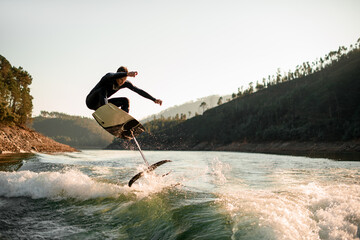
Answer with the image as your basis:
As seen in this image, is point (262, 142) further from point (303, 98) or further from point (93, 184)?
point (93, 184)

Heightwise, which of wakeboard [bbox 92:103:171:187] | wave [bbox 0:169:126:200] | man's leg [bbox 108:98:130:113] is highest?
man's leg [bbox 108:98:130:113]

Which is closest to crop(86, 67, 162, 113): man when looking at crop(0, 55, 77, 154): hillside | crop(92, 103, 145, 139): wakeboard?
crop(92, 103, 145, 139): wakeboard

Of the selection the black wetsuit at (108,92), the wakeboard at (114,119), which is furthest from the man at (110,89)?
the wakeboard at (114,119)

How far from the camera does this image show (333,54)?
472ft

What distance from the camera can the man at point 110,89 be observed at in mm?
7516

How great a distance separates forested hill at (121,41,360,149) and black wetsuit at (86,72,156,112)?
7384 cm

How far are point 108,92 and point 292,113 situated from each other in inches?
4447

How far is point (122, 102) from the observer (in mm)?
8289

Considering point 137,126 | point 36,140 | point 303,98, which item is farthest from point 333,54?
point 137,126

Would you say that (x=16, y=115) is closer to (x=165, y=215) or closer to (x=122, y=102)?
(x=122, y=102)

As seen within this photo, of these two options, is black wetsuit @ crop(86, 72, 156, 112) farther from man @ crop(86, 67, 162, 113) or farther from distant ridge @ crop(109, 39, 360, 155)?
distant ridge @ crop(109, 39, 360, 155)

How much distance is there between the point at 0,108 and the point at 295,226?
166ft

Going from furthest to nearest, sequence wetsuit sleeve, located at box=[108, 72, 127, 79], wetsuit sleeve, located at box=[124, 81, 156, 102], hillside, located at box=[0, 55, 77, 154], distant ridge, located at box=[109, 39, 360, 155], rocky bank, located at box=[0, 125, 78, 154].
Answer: distant ridge, located at box=[109, 39, 360, 155] → hillside, located at box=[0, 55, 77, 154] → rocky bank, located at box=[0, 125, 78, 154] → wetsuit sleeve, located at box=[124, 81, 156, 102] → wetsuit sleeve, located at box=[108, 72, 127, 79]

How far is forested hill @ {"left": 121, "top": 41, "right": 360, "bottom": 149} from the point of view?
277 feet
